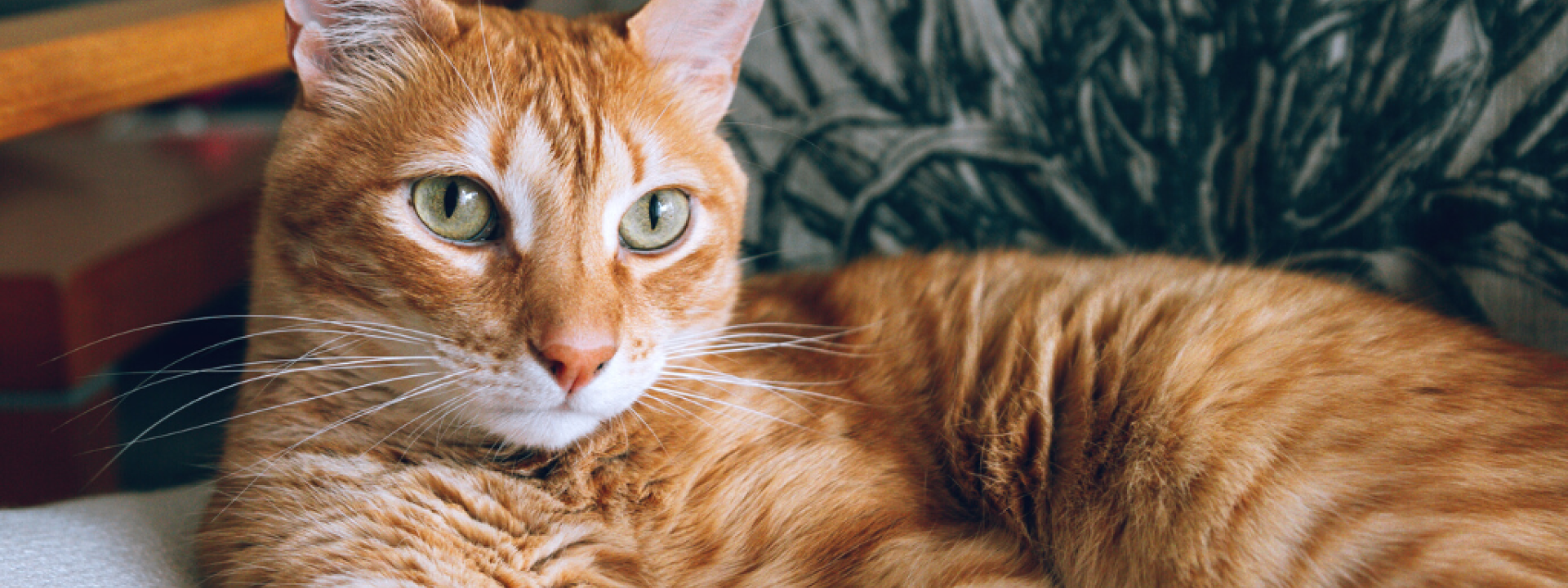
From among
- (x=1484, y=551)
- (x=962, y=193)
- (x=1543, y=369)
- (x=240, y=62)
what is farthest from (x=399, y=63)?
(x=1543, y=369)

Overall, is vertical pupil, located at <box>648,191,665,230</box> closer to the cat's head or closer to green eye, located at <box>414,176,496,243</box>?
the cat's head

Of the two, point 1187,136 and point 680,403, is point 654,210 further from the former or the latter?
point 1187,136

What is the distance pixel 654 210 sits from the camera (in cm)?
119

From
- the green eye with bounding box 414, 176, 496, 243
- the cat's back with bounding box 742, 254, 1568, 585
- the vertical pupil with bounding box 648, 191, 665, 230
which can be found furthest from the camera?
the vertical pupil with bounding box 648, 191, 665, 230

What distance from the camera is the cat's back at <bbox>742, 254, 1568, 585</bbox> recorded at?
3.06ft

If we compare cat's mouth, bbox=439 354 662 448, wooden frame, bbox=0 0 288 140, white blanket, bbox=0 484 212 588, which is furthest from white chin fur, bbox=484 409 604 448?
wooden frame, bbox=0 0 288 140

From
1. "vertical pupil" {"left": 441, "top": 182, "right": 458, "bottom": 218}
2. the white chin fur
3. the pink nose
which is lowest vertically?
the white chin fur

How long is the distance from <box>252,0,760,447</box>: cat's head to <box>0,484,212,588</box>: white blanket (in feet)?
0.88

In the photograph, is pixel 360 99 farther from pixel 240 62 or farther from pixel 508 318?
pixel 240 62

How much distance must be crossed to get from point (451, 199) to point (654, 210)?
25 cm

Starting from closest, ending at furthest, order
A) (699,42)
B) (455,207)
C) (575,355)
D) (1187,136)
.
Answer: (575,355)
(455,207)
(699,42)
(1187,136)

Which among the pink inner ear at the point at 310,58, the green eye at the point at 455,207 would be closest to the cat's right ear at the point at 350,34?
the pink inner ear at the point at 310,58

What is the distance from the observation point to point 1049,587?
1.09 m

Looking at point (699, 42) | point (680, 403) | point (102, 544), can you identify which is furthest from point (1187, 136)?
point (102, 544)
